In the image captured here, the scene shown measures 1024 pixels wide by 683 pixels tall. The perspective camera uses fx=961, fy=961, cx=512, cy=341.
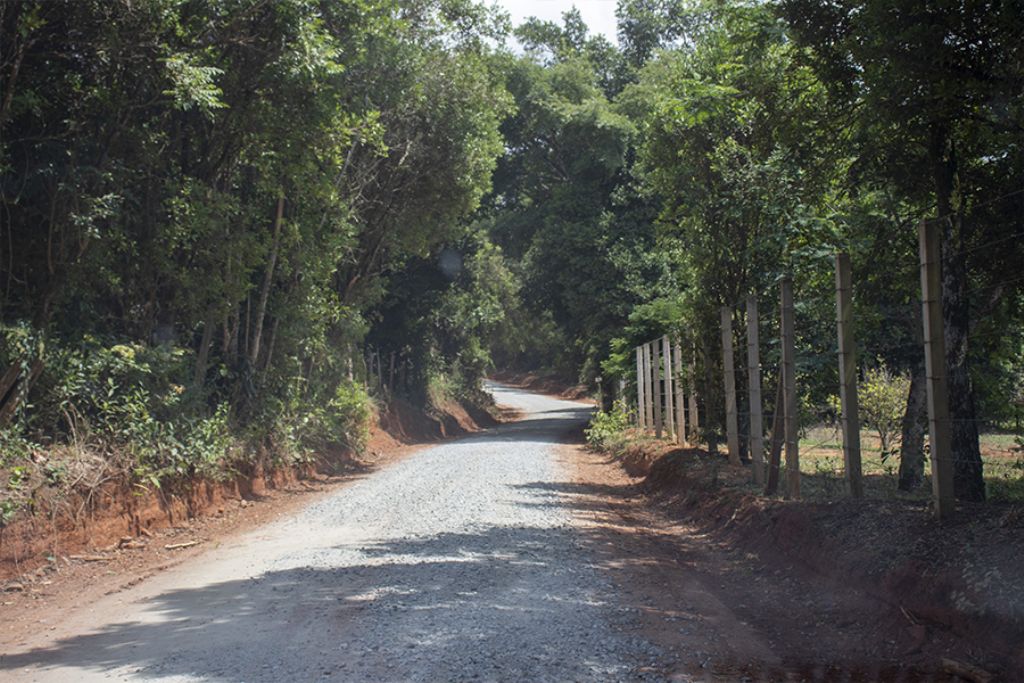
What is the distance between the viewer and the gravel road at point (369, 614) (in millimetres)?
5844

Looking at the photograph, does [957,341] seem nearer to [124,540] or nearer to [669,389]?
[124,540]

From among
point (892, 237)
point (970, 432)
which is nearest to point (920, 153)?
point (892, 237)

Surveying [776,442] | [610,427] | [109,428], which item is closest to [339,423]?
[610,427]

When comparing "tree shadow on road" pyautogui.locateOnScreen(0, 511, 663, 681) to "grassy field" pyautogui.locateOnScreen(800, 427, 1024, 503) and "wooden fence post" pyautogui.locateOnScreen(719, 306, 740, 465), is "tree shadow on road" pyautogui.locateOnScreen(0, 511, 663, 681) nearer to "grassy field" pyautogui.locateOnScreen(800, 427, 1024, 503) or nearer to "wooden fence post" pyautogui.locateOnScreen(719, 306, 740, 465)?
"grassy field" pyautogui.locateOnScreen(800, 427, 1024, 503)

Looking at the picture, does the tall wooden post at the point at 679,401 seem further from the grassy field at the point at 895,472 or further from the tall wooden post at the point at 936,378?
the tall wooden post at the point at 936,378

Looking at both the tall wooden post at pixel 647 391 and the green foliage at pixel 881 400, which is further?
the tall wooden post at pixel 647 391

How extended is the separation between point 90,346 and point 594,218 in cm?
2344

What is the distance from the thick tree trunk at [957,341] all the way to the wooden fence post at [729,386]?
499cm

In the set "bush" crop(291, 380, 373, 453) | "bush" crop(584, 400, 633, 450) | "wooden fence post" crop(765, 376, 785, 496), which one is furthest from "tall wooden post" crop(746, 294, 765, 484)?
"bush" crop(584, 400, 633, 450)

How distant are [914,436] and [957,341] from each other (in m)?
4.90

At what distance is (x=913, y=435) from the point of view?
12938 millimetres

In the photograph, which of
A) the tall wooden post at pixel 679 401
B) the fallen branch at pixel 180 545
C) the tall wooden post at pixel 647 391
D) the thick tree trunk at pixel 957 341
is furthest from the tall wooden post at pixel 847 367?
the tall wooden post at pixel 647 391

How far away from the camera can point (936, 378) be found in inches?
286

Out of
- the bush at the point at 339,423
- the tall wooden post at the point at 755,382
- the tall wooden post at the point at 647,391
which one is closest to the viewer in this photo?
the tall wooden post at the point at 755,382
